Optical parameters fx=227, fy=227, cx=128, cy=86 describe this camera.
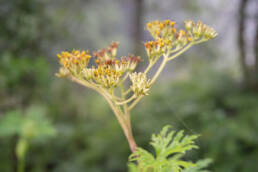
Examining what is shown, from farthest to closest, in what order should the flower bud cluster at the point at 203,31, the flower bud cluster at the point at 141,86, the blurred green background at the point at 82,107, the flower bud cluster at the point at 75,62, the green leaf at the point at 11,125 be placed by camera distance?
the blurred green background at the point at 82,107 < the green leaf at the point at 11,125 < the flower bud cluster at the point at 203,31 < the flower bud cluster at the point at 75,62 < the flower bud cluster at the point at 141,86

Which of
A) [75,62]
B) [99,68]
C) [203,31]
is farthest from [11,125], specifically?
[203,31]

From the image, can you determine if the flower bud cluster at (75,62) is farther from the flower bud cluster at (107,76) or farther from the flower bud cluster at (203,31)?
the flower bud cluster at (203,31)

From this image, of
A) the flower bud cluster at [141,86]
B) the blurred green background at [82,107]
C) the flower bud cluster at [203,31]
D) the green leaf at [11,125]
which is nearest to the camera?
the flower bud cluster at [141,86]

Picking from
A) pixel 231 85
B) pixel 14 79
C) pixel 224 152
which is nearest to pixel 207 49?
pixel 231 85

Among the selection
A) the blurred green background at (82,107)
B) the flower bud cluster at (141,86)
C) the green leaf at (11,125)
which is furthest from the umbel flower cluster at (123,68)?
the green leaf at (11,125)

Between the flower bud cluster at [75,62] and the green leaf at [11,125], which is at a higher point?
the green leaf at [11,125]

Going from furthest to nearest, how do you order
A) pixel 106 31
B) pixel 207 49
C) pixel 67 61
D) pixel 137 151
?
1. pixel 106 31
2. pixel 207 49
3. pixel 67 61
4. pixel 137 151

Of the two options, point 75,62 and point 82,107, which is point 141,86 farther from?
point 82,107

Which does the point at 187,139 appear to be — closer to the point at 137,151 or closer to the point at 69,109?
the point at 137,151

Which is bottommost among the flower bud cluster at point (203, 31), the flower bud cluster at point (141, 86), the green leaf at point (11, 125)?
the flower bud cluster at point (141, 86)
